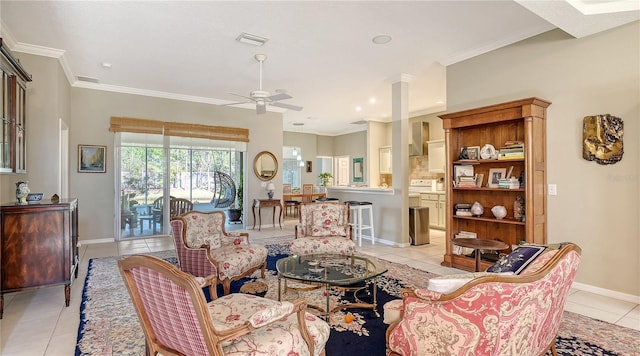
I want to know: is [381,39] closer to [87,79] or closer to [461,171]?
[461,171]

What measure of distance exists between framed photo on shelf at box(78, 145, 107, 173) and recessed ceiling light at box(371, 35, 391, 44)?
5.15 meters

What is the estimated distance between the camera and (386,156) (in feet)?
31.3

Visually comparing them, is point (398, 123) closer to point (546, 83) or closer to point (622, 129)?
point (546, 83)

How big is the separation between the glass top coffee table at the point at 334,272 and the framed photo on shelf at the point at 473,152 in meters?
2.17

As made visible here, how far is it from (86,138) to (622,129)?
762 cm

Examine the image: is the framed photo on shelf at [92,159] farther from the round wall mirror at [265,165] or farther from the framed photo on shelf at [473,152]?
the framed photo on shelf at [473,152]

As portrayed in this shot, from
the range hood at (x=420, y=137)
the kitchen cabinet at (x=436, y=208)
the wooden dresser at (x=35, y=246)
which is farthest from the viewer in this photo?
the range hood at (x=420, y=137)

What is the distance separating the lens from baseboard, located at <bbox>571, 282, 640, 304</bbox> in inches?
123

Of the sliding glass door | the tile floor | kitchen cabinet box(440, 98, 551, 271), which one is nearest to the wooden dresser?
the tile floor

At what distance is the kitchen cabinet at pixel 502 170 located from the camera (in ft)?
11.7

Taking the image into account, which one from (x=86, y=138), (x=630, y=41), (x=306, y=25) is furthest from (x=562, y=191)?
(x=86, y=138)

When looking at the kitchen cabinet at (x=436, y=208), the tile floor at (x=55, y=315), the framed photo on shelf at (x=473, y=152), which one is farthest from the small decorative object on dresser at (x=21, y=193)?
the kitchen cabinet at (x=436, y=208)

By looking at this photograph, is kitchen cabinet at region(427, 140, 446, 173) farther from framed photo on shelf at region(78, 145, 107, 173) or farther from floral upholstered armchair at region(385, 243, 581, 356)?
framed photo on shelf at region(78, 145, 107, 173)

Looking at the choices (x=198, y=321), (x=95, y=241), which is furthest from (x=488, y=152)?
(x=95, y=241)
